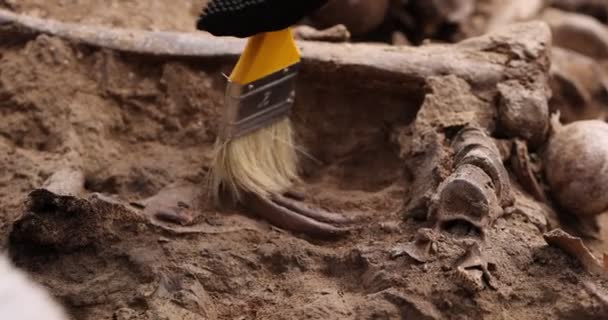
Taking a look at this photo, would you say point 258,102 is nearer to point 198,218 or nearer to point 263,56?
point 263,56

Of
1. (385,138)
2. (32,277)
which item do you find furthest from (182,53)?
(32,277)

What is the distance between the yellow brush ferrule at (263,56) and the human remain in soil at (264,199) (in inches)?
2.6

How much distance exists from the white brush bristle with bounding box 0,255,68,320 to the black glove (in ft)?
1.52

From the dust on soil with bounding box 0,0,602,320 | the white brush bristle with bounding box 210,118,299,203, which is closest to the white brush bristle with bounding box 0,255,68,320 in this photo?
the dust on soil with bounding box 0,0,602,320

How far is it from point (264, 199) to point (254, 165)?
0.07 m

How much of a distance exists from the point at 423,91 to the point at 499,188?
0.34 meters

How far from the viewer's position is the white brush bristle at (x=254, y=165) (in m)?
1.67

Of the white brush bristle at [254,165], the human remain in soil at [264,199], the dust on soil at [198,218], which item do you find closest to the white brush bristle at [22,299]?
the dust on soil at [198,218]

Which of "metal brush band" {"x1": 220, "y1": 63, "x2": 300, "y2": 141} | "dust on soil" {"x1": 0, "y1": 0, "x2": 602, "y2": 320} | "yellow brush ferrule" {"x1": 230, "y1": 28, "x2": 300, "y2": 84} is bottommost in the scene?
"dust on soil" {"x1": 0, "y1": 0, "x2": 602, "y2": 320}

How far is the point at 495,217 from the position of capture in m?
1.54

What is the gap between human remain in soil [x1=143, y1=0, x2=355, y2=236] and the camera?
1469 millimetres

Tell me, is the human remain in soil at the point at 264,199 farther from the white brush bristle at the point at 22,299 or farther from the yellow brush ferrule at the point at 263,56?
the white brush bristle at the point at 22,299

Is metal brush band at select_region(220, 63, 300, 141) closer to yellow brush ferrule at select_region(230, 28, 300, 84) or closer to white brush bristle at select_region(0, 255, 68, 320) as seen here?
yellow brush ferrule at select_region(230, 28, 300, 84)

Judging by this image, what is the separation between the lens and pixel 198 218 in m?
1.61
